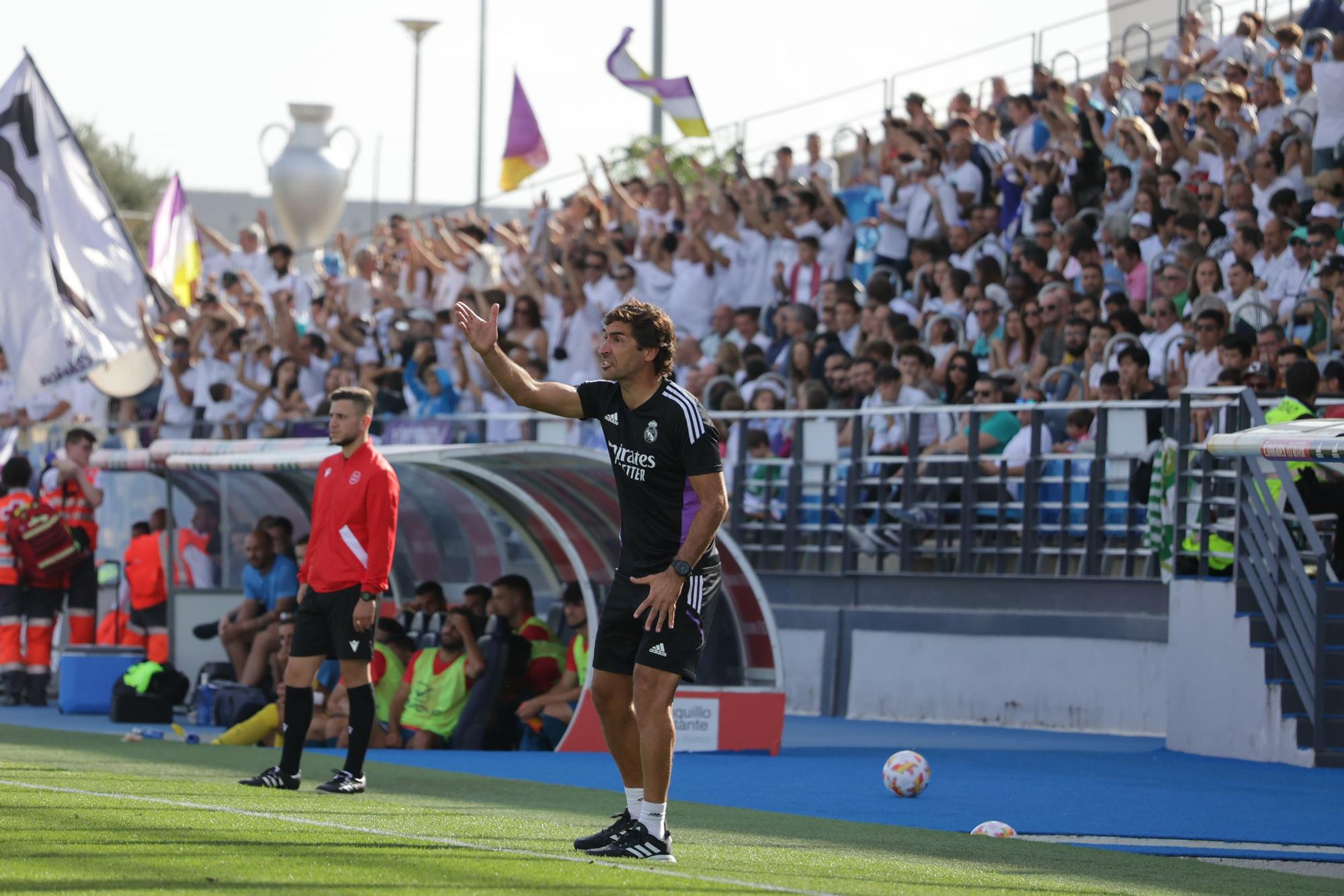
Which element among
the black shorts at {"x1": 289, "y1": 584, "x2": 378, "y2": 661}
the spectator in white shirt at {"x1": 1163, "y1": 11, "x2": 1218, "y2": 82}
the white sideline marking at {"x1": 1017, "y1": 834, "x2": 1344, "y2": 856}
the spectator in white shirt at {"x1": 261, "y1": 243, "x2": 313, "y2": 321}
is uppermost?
the spectator in white shirt at {"x1": 1163, "y1": 11, "x2": 1218, "y2": 82}

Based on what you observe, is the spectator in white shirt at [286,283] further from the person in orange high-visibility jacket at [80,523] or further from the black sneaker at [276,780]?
the black sneaker at [276,780]

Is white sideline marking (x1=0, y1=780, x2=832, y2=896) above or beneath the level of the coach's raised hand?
beneath

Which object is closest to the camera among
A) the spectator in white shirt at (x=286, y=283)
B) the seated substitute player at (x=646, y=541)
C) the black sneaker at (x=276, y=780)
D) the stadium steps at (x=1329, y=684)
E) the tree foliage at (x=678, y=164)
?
the seated substitute player at (x=646, y=541)

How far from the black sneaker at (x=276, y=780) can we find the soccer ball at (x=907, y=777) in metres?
3.65

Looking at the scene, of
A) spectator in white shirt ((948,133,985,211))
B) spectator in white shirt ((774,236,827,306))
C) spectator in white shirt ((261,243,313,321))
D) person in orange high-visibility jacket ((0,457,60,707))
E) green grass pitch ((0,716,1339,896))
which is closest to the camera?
green grass pitch ((0,716,1339,896))

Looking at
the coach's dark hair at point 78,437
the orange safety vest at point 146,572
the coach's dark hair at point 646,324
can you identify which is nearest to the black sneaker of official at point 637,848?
the coach's dark hair at point 646,324

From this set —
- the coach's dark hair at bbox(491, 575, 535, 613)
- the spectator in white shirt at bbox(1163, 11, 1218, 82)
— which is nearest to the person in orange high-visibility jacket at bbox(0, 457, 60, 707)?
the coach's dark hair at bbox(491, 575, 535, 613)

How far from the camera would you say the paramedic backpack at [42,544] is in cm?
2138

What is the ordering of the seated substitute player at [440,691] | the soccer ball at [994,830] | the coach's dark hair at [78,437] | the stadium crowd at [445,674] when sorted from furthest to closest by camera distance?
the coach's dark hair at [78,437] < the stadium crowd at [445,674] < the seated substitute player at [440,691] < the soccer ball at [994,830]

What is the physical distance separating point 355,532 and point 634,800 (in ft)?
11.4

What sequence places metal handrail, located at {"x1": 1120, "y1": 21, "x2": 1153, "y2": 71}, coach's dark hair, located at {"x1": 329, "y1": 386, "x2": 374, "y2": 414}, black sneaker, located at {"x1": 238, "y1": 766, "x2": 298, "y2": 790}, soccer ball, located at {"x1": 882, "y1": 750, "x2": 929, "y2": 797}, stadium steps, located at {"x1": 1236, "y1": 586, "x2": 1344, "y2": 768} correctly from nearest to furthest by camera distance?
black sneaker, located at {"x1": 238, "y1": 766, "x2": 298, "y2": 790} → coach's dark hair, located at {"x1": 329, "y1": 386, "x2": 374, "y2": 414} → soccer ball, located at {"x1": 882, "y1": 750, "x2": 929, "y2": 797} → stadium steps, located at {"x1": 1236, "y1": 586, "x2": 1344, "y2": 768} → metal handrail, located at {"x1": 1120, "y1": 21, "x2": 1153, "y2": 71}

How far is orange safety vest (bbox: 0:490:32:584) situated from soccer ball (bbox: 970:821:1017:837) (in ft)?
42.3

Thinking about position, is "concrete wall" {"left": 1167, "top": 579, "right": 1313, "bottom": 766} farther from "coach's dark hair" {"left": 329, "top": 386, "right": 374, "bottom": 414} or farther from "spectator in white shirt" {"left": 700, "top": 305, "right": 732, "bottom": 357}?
"coach's dark hair" {"left": 329, "top": 386, "right": 374, "bottom": 414}

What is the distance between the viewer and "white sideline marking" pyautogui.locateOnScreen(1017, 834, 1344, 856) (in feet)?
36.2
